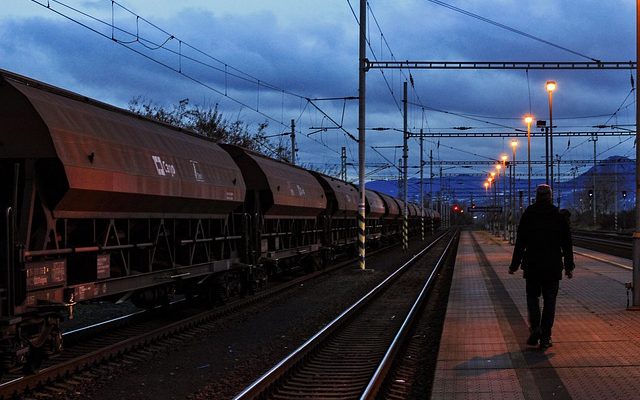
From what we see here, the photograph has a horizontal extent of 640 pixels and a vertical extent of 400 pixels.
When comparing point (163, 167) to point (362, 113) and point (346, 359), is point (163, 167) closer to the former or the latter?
point (346, 359)

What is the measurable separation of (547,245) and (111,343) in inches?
262

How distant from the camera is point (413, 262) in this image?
99.7 feet

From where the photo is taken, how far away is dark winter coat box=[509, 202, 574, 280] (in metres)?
8.05

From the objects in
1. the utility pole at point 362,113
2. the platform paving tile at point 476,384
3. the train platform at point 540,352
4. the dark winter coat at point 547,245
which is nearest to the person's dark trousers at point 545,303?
the dark winter coat at point 547,245

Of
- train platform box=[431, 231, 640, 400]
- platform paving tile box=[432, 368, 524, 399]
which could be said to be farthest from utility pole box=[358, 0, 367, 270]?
platform paving tile box=[432, 368, 524, 399]

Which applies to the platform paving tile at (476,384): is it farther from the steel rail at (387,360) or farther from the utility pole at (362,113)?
the utility pole at (362,113)

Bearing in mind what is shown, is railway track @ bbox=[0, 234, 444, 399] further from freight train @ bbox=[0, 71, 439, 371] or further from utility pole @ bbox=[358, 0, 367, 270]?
utility pole @ bbox=[358, 0, 367, 270]

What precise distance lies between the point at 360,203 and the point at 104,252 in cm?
1583

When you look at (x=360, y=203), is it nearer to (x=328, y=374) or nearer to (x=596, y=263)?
(x=596, y=263)

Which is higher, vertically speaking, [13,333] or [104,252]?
[104,252]

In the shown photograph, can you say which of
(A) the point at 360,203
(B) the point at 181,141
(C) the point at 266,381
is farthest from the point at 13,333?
(A) the point at 360,203

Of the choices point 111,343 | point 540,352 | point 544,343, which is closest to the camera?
point 540,352

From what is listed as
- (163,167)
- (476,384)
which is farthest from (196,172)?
(476,384)

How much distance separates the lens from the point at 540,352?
820 cm
